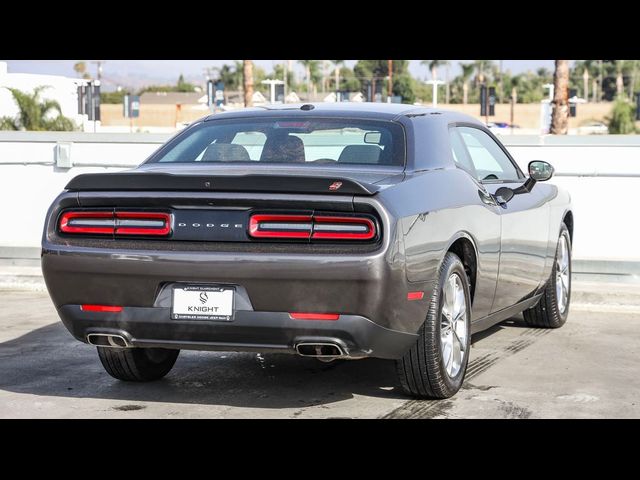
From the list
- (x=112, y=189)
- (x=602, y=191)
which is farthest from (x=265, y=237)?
(x=602, y=191)

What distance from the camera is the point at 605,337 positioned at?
8617 mm

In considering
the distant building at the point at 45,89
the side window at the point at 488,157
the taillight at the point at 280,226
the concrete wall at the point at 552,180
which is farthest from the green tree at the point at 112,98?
the taillight at the point at 280,226

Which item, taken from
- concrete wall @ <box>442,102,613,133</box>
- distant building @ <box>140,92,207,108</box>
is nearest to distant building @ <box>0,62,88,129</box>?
concrete wall @ <box>442,102,613,133</box>

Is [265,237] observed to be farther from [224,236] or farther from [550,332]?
[550,332]

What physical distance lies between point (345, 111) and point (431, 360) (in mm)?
1648

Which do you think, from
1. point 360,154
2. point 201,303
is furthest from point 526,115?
point 201,303

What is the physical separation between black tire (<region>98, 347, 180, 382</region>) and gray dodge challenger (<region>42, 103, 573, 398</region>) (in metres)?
0.01

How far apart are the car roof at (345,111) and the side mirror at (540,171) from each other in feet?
2.72

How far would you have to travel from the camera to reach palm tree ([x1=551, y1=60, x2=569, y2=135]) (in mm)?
38062

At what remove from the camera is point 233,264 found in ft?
17.8

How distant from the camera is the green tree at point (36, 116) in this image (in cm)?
4494

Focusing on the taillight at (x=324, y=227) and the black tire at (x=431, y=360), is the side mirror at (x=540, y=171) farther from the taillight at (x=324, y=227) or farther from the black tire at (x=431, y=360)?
the taillight at (x=324, y=227)

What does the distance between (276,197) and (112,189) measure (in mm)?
856

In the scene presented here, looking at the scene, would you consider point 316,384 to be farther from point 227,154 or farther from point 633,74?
point 633,74
